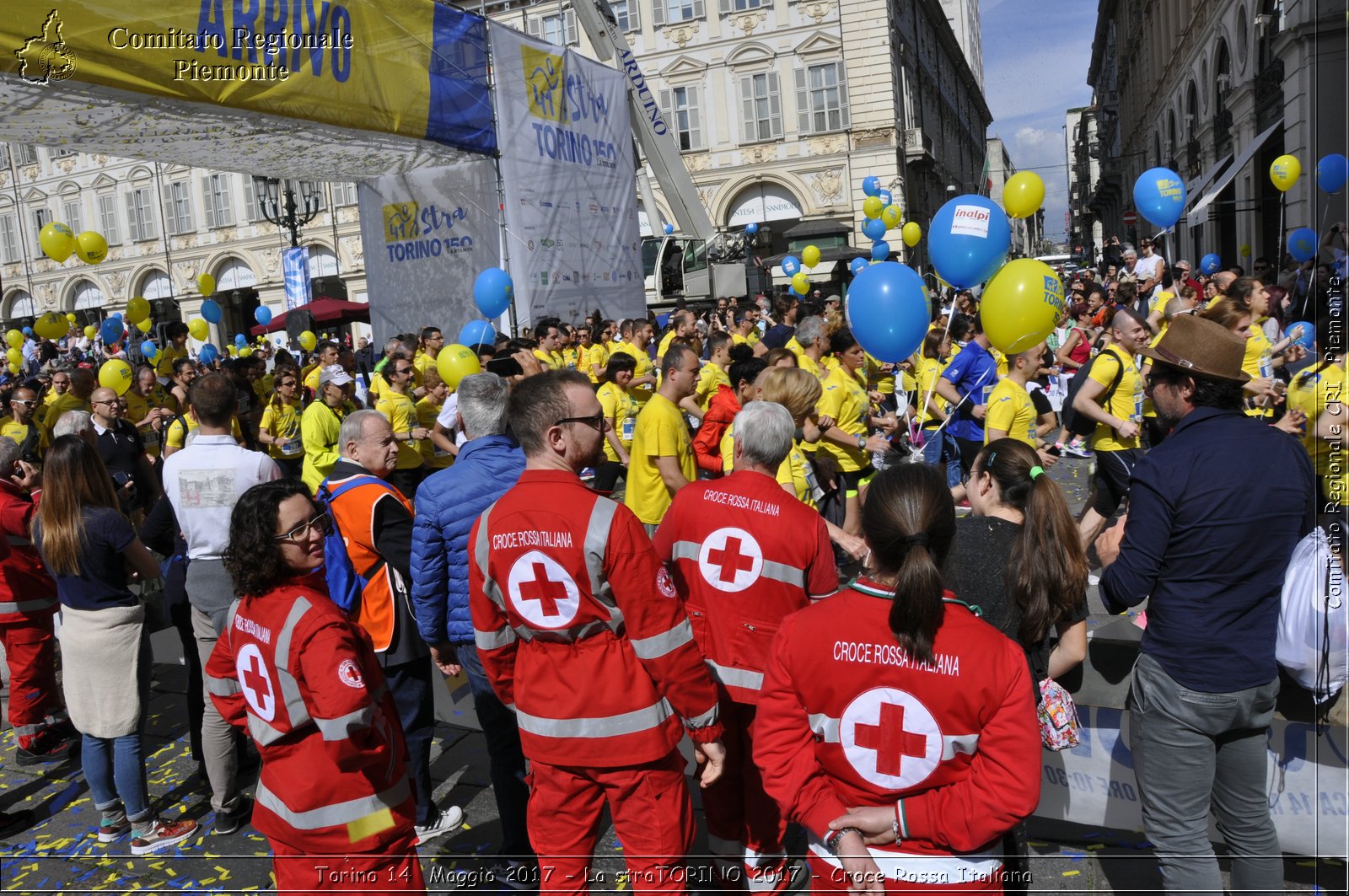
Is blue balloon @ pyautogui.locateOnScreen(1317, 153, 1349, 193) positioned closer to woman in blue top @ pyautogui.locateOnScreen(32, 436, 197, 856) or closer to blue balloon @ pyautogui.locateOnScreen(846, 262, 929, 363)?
blue balloon @ pyautogui.locateOnScreen(846, 262, 929, 363)

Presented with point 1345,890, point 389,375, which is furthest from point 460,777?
point 389,375

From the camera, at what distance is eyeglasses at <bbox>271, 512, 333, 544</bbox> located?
2.57 metres

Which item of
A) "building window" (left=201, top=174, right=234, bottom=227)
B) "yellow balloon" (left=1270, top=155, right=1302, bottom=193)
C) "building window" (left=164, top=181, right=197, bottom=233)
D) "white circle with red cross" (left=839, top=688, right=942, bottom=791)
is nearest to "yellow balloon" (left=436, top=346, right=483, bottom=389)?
"white circle with red cross" (left=839, top=688, right=942, bottom=791)

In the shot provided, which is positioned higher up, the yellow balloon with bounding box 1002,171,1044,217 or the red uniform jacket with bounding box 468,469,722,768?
the yellow balloon with bounding box 1002,171,1044,217

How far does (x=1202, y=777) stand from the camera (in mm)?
2537

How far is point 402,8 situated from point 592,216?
4593mm

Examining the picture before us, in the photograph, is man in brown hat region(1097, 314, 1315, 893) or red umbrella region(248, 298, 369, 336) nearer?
man in brown hat region(1097, 314, 1315, 893)

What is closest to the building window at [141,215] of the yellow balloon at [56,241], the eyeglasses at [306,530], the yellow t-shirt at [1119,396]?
the yellow balloon at [56,241]

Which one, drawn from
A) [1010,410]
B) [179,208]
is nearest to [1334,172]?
[1010,410]

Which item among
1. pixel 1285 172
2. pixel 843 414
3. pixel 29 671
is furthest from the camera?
pixel 1285 172

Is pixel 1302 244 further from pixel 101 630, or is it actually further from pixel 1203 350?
pixel 101 630

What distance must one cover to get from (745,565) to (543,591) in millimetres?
781

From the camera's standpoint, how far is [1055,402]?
41.8ft

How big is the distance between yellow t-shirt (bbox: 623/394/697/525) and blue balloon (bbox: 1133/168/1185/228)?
802cm
